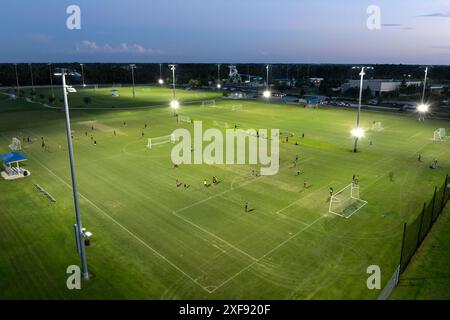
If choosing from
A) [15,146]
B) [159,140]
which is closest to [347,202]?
[159,140]

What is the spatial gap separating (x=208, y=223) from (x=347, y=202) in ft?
53.7

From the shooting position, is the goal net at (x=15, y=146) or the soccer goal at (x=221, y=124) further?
the soccer goal at (x=221, y=124)

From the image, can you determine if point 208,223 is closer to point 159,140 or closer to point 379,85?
point 159,140

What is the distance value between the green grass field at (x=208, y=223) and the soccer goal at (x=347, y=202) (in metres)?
0.90

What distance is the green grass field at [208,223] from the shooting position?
24922 mm

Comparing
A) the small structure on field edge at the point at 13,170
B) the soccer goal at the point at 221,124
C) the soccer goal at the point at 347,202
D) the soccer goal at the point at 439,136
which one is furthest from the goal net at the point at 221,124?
the small structure on field edge at the point at 13,170

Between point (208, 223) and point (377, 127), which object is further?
point (377, 127)

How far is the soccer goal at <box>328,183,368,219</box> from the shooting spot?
1417 inches

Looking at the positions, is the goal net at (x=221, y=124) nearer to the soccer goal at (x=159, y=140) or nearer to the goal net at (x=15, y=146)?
the soccer goal at (x=159, y=140)

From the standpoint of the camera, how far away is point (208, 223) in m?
33.8

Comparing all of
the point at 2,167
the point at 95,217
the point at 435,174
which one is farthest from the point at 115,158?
the point at 435,174

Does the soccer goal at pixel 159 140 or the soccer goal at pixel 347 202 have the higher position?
the soccer goal at pixel 159 140
